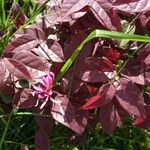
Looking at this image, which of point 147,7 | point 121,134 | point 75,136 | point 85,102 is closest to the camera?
point 147,7

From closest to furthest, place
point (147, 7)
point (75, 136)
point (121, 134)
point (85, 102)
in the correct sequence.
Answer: point (147, 7)
point (85, 102)
point (75, 136)
point (121, 134)

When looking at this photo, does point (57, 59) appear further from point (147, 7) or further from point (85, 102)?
point (147, 7)

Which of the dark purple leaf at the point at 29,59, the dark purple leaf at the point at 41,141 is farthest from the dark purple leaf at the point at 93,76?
the dark purple leaf at the point at 41,141

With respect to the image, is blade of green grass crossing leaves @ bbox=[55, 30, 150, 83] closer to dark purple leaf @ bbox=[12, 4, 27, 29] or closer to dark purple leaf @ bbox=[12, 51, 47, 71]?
dark purple leaf @ bbox=[12, 51, 47, 71]

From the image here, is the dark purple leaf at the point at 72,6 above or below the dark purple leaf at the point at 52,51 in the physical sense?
above

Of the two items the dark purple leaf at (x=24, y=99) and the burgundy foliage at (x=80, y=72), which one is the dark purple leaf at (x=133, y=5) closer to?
the burgundy foliage at (x=80, y=72)

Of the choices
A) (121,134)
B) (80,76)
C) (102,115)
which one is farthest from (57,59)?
(121,134)

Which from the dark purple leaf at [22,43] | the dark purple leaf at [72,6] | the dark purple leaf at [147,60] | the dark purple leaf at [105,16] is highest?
the dark purple leaf at [72,6]

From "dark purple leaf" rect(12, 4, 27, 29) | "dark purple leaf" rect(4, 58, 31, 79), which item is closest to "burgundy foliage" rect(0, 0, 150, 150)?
"dark purple leaf" rect(4, 58, 31, 79)

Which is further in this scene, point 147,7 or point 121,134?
point 121,134
